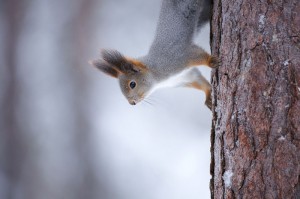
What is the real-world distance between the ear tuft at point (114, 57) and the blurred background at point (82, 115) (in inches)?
67.2

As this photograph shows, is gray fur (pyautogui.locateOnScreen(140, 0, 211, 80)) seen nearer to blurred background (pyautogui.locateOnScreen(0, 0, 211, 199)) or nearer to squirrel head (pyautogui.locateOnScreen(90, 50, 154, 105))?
squirrel head (pyautogui.locateOnScreen(90, 50, 154, 105))

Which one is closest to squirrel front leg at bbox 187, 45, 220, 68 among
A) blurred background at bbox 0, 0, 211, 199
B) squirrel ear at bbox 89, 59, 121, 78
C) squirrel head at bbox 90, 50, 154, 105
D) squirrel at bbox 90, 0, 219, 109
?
squirrel at bbox 90, 0, 219, 109

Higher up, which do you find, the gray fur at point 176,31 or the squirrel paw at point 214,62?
the gray fur at point 176,31

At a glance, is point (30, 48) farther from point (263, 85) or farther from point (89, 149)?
point (263, 85)

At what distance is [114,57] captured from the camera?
2.01 m

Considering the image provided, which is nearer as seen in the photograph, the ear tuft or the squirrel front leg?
the squirrel front leg

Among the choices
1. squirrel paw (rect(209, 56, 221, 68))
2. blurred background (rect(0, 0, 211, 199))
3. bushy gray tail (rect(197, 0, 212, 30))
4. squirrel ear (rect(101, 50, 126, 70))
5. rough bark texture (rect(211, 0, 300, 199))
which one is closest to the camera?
rough bark texture (rect(211, 0, 300, 199))

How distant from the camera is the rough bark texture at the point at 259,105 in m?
1.34

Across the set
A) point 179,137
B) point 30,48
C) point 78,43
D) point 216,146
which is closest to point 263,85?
point 216,146

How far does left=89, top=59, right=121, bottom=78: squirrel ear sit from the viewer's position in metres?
2.05

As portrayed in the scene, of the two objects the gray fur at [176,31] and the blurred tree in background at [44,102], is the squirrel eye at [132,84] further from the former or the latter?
the blurred tree in background at [44,102]

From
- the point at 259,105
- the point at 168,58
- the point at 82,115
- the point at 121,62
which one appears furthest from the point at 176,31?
the point at 82,115

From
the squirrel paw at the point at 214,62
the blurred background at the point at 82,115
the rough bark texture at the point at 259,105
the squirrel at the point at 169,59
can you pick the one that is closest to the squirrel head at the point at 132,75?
the squirrel at the point at 169,59

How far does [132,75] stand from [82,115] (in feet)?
6.55
